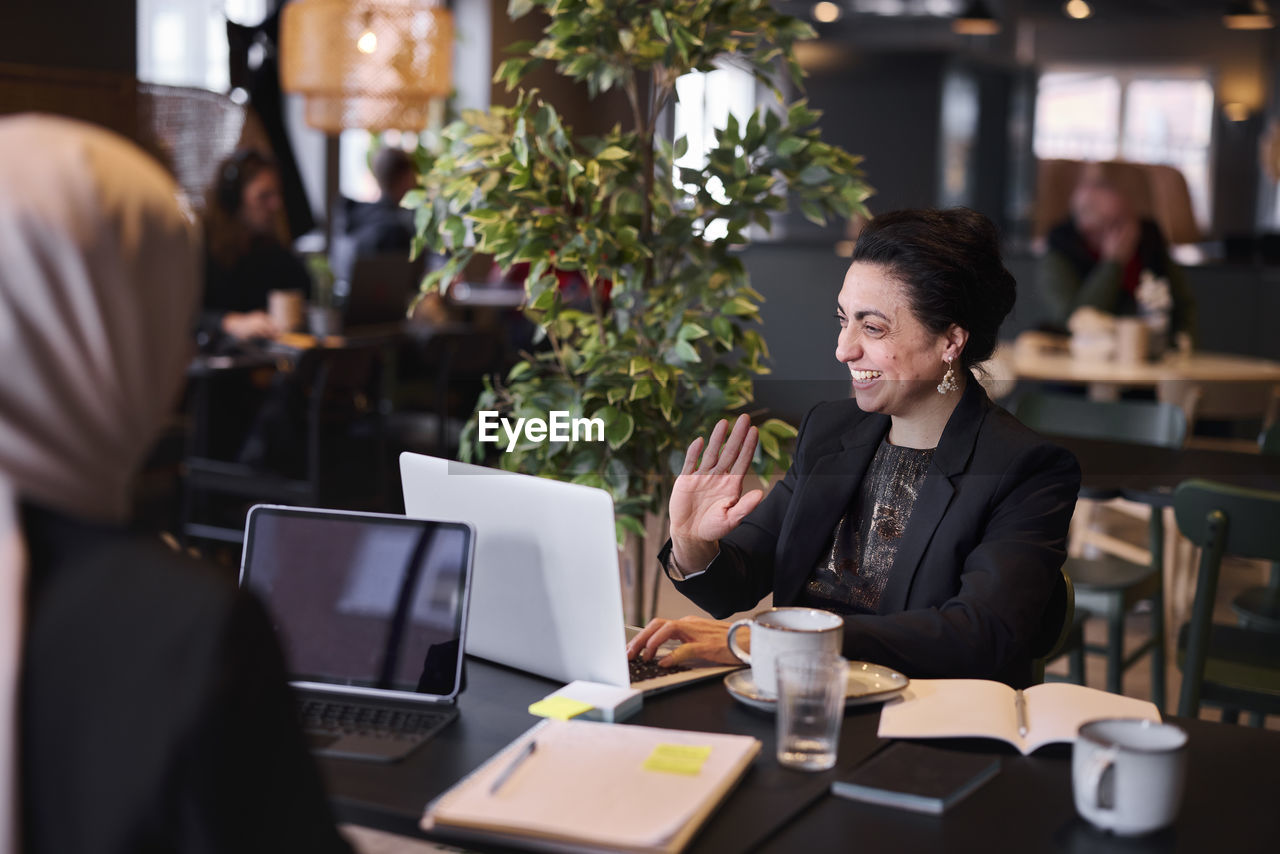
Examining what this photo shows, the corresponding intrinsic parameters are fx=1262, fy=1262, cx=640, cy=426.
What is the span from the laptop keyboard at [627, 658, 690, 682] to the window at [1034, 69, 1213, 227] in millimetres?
11078

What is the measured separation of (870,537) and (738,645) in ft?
1.44

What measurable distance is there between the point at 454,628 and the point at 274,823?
0.70m

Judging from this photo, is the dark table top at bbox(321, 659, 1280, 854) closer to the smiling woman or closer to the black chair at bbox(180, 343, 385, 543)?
the smiling woman

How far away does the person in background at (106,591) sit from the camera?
733mm

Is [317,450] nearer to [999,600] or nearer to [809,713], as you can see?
[999,600]

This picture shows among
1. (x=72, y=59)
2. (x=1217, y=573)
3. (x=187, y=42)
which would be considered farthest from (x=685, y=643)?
(x=187, y=42)

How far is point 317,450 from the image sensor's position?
445 cm

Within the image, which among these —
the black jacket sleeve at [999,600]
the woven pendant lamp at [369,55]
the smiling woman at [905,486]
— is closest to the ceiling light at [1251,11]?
the woven pendant lamp at [369,55]

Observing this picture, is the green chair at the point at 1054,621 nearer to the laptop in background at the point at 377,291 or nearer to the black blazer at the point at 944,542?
the black blazer at the point at 944,542

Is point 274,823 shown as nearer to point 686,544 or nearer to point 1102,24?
point 686,544

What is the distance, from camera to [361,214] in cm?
653

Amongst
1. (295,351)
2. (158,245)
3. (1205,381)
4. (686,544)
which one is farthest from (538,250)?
(1205,381)

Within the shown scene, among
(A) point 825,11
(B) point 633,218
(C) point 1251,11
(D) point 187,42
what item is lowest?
(B) point 633,218

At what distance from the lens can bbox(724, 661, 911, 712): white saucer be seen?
1.47 m
